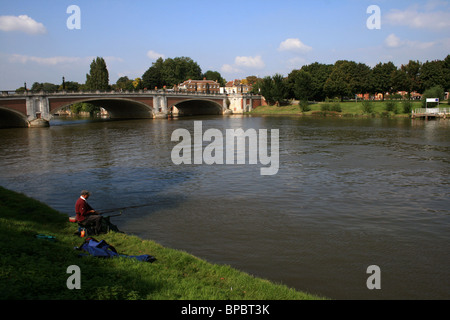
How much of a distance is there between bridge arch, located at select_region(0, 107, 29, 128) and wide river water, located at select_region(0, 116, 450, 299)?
3140 centimetres

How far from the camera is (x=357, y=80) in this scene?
318 ft

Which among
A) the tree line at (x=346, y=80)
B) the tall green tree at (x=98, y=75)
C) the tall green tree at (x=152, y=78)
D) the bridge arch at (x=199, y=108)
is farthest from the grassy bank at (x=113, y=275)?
the tall green tree at (x=152, y=78)

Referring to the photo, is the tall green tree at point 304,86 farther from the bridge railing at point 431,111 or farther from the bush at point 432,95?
the bridge railing at point 431,111

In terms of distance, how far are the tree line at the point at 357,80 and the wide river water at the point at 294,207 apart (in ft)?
224

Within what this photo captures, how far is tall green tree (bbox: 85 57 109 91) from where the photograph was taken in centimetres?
11206

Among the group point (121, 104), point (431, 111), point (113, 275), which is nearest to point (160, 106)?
point (121, 104)

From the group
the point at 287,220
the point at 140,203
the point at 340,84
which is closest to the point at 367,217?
the point at 287,220

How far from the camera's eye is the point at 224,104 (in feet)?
355

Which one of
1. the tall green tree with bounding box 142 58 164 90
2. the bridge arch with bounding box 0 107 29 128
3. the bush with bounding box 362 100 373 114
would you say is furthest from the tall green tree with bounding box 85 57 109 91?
the bush with bounding box 362 100 373 114

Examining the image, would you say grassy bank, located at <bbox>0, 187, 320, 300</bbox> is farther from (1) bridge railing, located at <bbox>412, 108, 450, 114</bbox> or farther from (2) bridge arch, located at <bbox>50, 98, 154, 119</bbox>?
(2) bridge arch, located at <bbox>50, 98, 154, 119</bbox>

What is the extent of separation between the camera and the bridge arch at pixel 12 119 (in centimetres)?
5889

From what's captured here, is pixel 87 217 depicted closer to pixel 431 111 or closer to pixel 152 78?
pixel 431 111

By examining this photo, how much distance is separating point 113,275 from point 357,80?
99341 millimetres
